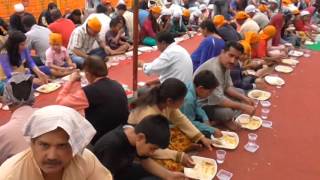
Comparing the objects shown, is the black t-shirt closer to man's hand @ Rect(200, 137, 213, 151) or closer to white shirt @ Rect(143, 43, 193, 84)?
man's hand @ Rect(200, 137, 213, 151)

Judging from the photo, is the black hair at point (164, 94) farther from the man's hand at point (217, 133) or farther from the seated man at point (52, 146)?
the seated man at point (52, 146)

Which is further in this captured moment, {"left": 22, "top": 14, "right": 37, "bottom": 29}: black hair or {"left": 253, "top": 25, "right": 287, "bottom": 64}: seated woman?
{"left": 253, "top": 25, "right": 287, "bottom": 64}: seated woman

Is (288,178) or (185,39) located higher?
(185,39)

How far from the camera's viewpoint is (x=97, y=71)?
3299mm

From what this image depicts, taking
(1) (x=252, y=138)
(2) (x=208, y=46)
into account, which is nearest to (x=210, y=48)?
(2) (x=208, y=46)

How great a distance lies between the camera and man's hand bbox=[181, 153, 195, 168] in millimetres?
3240

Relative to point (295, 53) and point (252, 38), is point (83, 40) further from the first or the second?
point (295, 53)

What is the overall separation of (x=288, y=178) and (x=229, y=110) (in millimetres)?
1058

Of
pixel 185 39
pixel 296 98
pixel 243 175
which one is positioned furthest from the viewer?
pixel 185 39

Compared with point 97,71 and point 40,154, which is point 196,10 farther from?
point 40,154

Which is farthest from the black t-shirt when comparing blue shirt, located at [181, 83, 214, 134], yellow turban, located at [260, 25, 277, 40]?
yellow turban, located at [260, 25, 277, 40]

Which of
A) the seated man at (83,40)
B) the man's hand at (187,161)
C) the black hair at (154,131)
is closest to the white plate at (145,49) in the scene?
the seated man at (83,40)

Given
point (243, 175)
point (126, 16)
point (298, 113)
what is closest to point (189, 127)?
point (243, 175)

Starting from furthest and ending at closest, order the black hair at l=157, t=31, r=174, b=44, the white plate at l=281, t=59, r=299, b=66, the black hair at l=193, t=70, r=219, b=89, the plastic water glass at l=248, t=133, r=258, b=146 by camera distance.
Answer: the white plate at l=281, t=59, r=299, b=66
the black hair at l=157, t=31, r=174, b=44
the plastic water glass at l=248, t=133, r=258, b=146
the black hair at l=193, t=70, r=219, b=89
